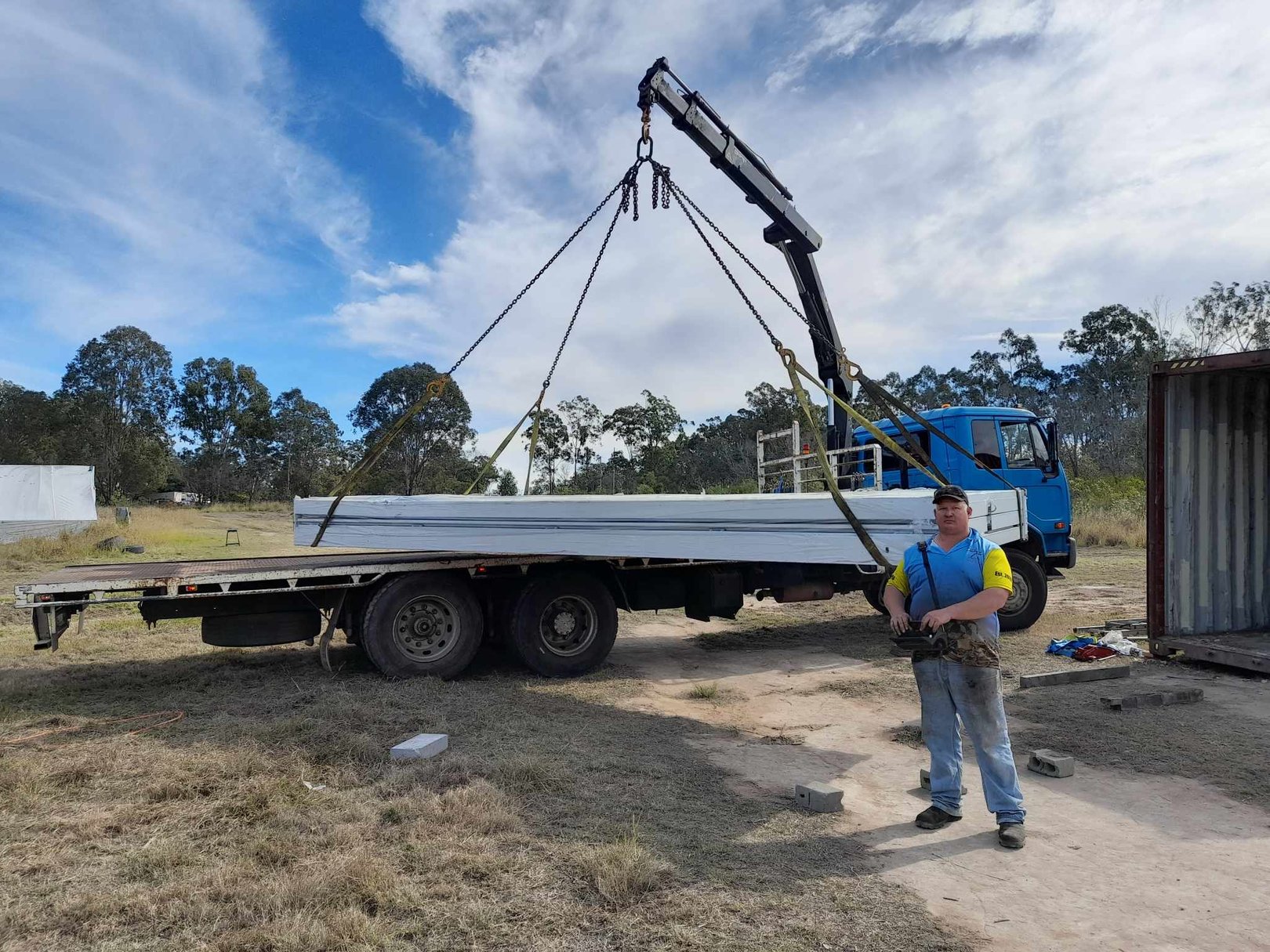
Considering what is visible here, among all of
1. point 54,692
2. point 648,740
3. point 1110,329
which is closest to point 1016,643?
point 648,740

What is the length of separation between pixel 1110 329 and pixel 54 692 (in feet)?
145

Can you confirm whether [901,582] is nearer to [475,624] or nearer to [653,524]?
[653,524]

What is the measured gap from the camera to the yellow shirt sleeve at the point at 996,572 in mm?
3625

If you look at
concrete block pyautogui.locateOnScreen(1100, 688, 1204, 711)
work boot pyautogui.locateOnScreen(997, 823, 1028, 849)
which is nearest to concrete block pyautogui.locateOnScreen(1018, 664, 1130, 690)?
concrete block pyautogui.locateOnScreen(1100, 688, 1204, 711)

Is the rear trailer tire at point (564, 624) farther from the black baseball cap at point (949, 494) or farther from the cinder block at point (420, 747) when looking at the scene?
the black baseball cap at point (949, 494)

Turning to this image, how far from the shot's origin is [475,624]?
683 cm

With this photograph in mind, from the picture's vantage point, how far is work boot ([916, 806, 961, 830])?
3846mm

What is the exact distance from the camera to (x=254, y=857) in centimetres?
337

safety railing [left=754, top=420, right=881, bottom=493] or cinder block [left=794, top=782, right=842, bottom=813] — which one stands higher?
safety railing [left=754, top=420, right=881, bottom=493]

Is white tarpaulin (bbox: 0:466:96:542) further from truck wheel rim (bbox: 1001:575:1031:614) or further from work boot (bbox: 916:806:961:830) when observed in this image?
work boot (bbox: 916:806:961:830)

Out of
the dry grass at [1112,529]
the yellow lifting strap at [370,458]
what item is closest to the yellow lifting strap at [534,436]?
the yellow lifting strap at [370,458]

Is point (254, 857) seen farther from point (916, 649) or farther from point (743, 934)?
point (916, 649)

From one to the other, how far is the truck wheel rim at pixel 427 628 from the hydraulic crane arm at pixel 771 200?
13.1ft

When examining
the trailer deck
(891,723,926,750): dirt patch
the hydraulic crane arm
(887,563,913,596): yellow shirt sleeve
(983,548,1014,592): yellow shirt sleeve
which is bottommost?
(891,723,926,750): dirt patch
